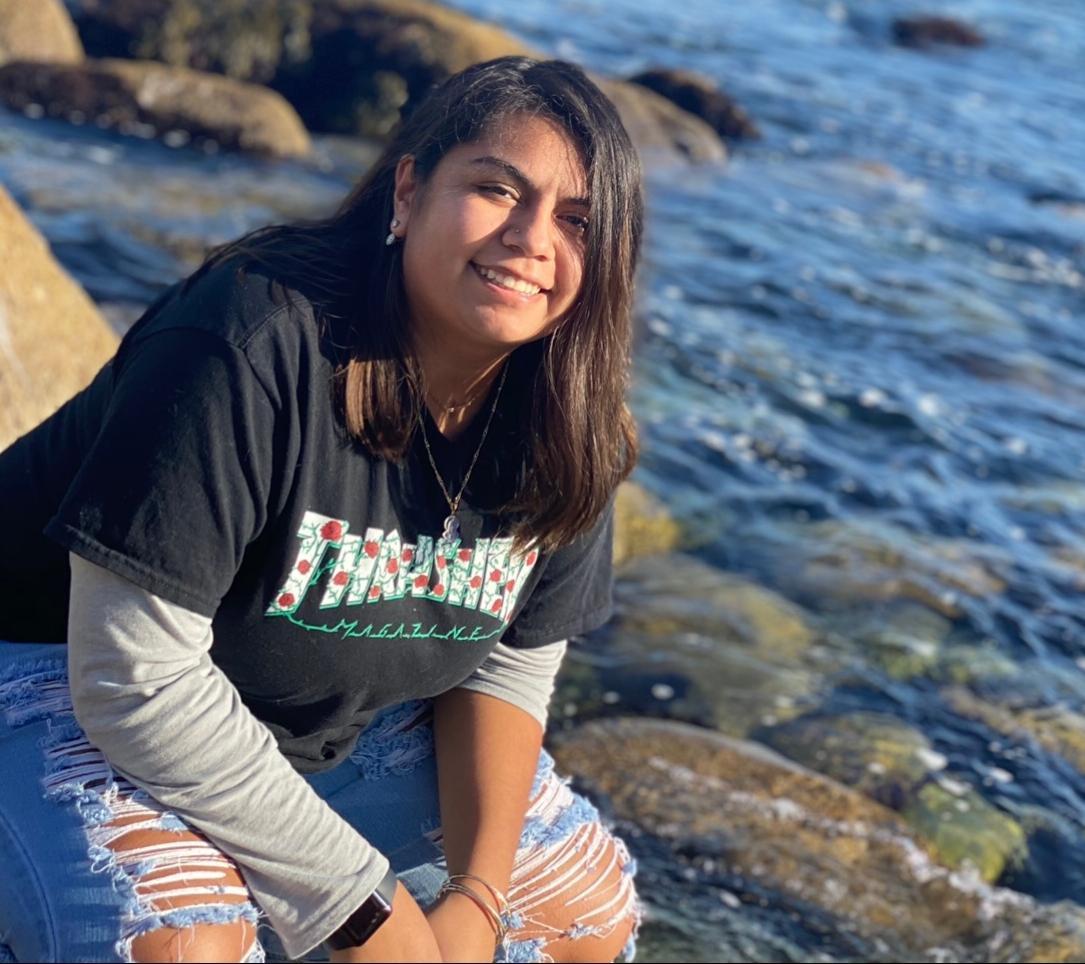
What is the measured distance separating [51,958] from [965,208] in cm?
1157

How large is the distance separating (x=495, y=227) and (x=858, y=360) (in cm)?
639

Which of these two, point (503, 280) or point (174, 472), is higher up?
point (503, 280)

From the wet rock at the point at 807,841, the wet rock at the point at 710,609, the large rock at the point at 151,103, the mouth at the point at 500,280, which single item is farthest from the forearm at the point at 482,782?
the large rock at the point at 151,103

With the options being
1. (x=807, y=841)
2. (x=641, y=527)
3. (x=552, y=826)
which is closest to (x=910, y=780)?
(x=807, y=841)

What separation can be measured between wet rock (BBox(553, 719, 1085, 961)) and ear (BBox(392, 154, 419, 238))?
217cm

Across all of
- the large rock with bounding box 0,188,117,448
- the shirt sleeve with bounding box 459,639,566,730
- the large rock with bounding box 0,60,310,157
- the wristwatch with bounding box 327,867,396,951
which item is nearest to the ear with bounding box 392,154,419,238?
the shirt sleeve with bounding box 459,639,566,730

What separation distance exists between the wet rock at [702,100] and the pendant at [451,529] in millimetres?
11902

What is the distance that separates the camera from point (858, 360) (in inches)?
344

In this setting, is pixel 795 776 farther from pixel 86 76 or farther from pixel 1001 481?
pixel 86 76

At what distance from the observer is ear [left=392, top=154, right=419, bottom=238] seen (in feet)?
8.89

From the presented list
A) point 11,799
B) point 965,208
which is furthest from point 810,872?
point 965,208

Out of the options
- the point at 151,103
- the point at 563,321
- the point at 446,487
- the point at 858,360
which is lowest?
the point at 858,360

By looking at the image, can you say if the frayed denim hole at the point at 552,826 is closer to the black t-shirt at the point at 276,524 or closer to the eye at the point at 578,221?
the black t-shirt at the point at 276,524

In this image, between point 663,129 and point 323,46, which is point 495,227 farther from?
point 663,129
